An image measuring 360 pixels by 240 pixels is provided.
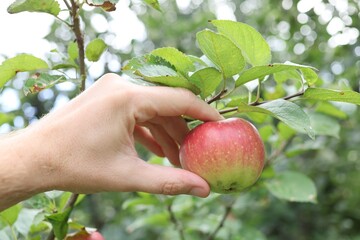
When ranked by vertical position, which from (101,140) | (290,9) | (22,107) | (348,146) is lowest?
(348,146)

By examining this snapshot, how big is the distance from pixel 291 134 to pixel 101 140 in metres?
1.14

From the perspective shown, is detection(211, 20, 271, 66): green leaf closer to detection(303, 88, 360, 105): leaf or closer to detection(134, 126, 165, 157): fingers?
detection(303, 88, 360, 105): leaf

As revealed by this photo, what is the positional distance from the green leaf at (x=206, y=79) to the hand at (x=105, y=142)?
34 millimetres

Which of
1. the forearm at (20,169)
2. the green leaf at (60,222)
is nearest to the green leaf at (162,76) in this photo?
the forearm at (20,169)

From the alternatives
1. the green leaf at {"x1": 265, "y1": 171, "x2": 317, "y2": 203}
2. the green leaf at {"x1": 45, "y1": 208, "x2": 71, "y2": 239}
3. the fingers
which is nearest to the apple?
the green leaf at {"x1": 45, "y1": 208, "x2": 71, "y2": 239}

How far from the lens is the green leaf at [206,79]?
3.07 ft

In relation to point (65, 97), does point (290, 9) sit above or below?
above

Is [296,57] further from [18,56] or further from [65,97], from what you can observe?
[18,56]

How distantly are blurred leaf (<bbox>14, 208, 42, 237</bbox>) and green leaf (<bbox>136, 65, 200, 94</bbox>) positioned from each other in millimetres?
510

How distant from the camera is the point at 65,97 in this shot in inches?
114

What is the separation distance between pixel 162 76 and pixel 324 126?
1.06 m

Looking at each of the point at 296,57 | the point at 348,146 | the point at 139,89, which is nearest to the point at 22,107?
the point at 296,57

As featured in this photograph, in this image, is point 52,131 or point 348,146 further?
point 348,146

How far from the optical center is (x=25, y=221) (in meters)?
1.30
